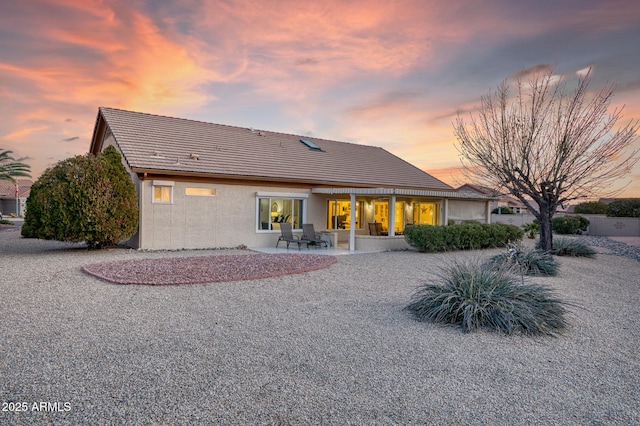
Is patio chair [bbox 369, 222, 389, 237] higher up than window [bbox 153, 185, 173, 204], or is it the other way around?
window [bbox 153, 185, 173, 204]

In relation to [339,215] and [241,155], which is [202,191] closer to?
[241,155]

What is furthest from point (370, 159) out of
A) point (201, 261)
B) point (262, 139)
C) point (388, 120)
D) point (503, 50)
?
point (201, 261)

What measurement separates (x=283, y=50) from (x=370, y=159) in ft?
35.2

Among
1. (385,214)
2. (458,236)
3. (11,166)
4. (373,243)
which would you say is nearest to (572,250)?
(458,236)

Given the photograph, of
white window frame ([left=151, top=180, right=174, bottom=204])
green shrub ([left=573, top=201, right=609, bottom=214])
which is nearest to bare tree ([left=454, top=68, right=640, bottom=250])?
white window frame ([left=151, top=180, right=174, bottom=204])

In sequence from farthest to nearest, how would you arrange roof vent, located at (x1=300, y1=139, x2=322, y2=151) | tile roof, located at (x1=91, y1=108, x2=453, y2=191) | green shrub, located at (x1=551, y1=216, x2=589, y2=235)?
green shrub, located at (x1=551, y1=216, x2=589, y2=235) → roof vent, located at (x1=300, y1=139, x2=322, y2=151) → tile roof, located at (x1=91, y1=108, x2=453, y2=191)

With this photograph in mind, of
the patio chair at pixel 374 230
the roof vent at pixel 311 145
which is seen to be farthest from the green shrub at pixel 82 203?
the roof vent at pixel 311 145

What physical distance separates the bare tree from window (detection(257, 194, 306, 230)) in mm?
7294

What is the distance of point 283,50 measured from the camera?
44.0 ft

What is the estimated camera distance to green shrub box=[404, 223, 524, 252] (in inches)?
583

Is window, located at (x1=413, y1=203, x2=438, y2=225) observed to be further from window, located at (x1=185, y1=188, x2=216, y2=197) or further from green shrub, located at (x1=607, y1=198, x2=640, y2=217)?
green shrub, located at (x1=607, y1=198, x2=640, y2=217)

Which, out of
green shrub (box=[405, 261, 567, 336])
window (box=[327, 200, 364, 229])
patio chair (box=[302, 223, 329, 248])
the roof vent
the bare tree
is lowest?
green shrub (box=[405, 261, 567, 336])

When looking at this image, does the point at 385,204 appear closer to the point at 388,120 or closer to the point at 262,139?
the point at 388,120

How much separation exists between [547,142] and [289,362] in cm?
1225
